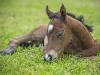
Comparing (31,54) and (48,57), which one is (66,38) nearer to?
(48,57)

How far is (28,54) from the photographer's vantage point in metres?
10.3

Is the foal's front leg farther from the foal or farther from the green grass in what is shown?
the foal

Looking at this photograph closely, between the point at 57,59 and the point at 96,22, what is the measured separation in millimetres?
9427

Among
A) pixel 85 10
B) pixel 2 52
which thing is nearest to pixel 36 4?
pixel 85 10

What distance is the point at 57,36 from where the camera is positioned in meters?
9.14

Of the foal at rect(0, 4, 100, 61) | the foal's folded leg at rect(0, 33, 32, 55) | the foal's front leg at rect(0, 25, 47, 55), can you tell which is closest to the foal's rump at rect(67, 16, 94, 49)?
the foal at rect(0, 4, 100, 61)

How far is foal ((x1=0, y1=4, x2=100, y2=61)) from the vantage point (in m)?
9.09

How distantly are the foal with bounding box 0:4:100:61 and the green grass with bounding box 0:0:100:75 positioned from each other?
0.76 feet

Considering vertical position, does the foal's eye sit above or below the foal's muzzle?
above

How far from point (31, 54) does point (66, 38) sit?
1.34m

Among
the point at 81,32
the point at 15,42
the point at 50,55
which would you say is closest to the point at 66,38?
the point at 81,32

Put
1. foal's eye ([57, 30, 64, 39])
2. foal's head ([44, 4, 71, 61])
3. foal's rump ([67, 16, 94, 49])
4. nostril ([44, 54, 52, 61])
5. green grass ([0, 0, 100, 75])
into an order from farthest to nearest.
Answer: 1. foal's rump ([67, 16, 94, 49])
2. foal's eye ([57, 30, 64, 39])
3. foal's head ([44, 4, 71, 61])
4. nostril ([44, 54, 52, 61])
5. green grass ([0, 0, 100, 75])

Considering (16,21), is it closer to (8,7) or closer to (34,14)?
(34,14)

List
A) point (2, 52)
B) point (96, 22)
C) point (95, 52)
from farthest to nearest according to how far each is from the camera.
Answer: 1. point (96, 22)
2. point (2, 52)
3. point (95, 52)
